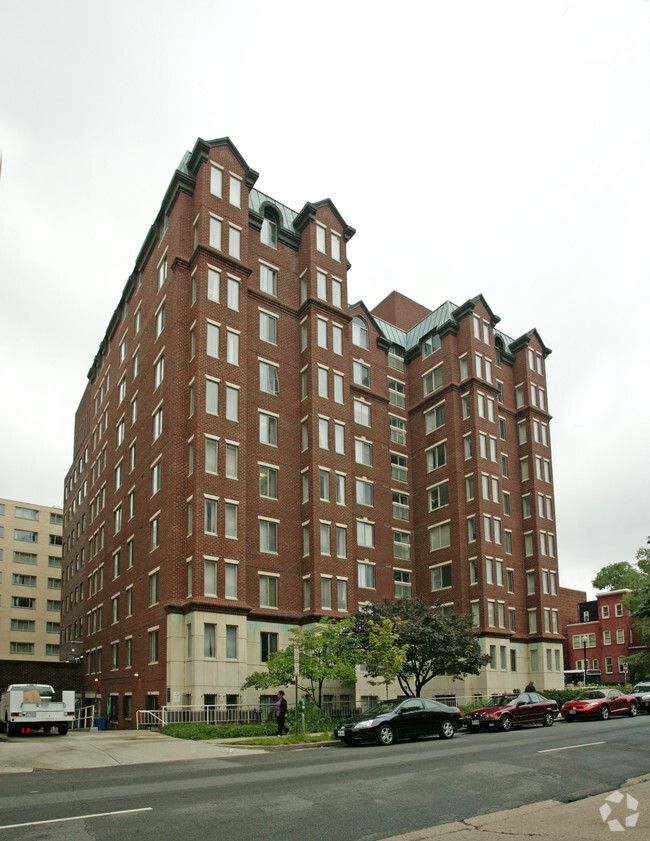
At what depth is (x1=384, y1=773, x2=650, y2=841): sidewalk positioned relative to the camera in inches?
388

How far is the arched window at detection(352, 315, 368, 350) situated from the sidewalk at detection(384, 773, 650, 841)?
4252cm

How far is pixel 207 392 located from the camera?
39.1m

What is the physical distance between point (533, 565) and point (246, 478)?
26.6 metres

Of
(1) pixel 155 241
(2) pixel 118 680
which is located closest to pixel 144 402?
(1) pixel 155 241

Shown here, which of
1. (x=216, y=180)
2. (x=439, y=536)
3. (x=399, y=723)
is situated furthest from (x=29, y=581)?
(x=399, y=723)

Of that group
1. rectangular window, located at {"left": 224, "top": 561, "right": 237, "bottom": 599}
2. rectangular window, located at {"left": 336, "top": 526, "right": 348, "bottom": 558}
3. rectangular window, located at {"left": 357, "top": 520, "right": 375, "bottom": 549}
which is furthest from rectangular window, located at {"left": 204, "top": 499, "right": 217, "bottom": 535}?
rectangular window, located at {"left": 357, "top": 520, "right": 375, "bottom": 549}

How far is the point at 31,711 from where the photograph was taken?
27.2 metres

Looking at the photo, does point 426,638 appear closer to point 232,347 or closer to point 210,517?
point 210,517

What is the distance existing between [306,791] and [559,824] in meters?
4.73

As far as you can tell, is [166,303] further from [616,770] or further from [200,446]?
[616,770]

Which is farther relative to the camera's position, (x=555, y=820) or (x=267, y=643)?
(x=267, y=643)

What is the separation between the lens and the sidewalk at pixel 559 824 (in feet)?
32.3

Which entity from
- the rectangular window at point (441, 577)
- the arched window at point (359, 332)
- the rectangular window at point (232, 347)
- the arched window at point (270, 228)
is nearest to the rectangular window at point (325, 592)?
the rectangular window at point (232, 347)

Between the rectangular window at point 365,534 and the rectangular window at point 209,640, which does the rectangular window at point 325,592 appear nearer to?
the rectangular window at point 365,534
